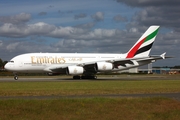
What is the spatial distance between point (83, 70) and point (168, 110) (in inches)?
1279

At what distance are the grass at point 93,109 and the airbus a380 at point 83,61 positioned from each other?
29210mm

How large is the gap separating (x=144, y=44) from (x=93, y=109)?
38889 mm

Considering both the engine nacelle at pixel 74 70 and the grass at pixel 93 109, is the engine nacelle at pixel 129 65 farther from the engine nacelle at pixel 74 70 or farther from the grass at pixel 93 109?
the grass at pixel 93 109

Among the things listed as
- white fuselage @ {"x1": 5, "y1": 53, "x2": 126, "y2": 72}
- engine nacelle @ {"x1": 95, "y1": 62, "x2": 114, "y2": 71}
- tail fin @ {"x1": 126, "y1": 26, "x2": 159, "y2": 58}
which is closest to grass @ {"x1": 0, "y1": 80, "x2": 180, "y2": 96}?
white fuselage @ {"x1": 5, "y1": 53, "x2": 126, "y2": 72}

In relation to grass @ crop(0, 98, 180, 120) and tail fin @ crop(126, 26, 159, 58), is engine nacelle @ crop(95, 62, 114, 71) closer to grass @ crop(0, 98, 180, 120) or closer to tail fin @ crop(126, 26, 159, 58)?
tail fin @ crop(126, 26, 159, 58)

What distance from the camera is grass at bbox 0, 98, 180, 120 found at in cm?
1367

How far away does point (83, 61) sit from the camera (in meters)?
51.3

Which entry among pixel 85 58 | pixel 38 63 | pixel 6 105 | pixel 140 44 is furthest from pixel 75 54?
pixel 6 105

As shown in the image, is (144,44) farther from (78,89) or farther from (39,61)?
(78,89)

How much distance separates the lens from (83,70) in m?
47.4

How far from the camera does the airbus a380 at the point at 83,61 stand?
47.3 metres

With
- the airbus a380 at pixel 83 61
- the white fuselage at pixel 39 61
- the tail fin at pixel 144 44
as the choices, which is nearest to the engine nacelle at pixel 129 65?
the airbus a380 at pixel 83 61

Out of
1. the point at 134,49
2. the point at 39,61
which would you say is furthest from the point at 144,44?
the point at 39,61

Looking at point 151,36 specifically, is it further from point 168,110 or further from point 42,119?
point 42,119
